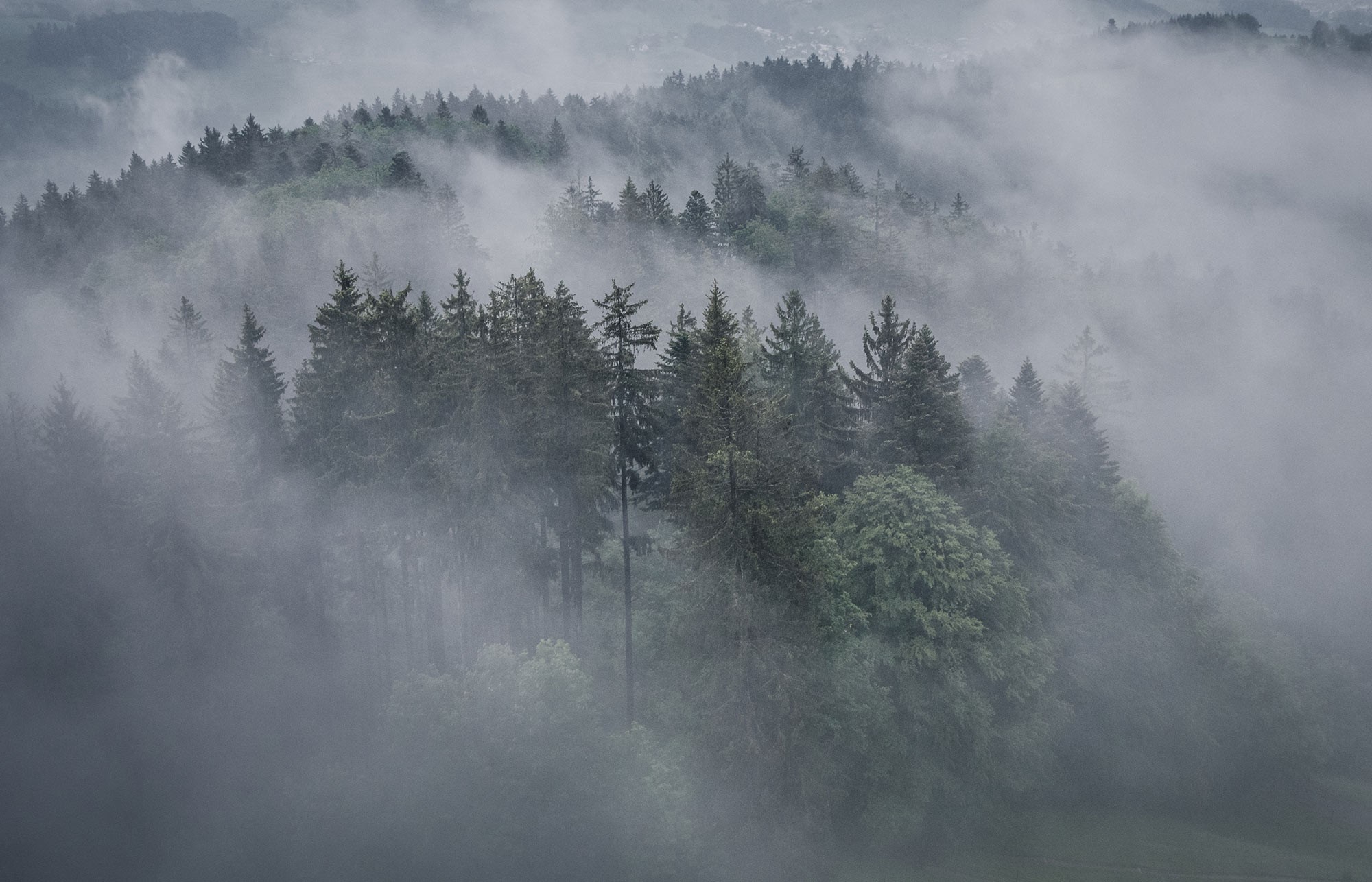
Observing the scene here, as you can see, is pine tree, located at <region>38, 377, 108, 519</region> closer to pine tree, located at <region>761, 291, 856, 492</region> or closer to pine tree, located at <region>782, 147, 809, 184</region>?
pine tree, located at <region>761, 291, 856, 492</region>

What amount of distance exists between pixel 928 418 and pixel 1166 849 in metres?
23.9

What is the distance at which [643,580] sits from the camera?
40.4 metres

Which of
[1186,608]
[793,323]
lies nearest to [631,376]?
[793,323]

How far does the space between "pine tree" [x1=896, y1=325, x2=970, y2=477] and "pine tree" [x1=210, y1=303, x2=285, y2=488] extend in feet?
97.1

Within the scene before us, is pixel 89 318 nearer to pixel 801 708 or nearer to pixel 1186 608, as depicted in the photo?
pixel 801 708

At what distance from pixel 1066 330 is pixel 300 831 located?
349ft

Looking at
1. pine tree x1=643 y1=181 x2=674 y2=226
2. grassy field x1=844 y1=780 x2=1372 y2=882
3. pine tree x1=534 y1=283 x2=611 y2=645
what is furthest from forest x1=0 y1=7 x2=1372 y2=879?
pine tree x1=643 y1=181 x2=674 y2=226

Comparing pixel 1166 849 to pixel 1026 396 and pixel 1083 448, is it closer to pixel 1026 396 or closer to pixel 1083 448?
pixel 1083 448

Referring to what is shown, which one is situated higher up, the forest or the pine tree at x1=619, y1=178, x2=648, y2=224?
the pine tree at x1=619, y1=178, x2=648, y2=224

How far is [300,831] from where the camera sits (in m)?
31.7

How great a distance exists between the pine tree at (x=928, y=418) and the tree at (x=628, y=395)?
12197mm

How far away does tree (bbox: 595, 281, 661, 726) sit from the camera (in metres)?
Result: 32.3

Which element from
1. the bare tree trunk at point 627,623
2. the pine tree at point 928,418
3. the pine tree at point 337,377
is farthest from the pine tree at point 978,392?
the pine tree at point 337,377

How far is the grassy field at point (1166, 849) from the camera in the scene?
Result: 37.4m
